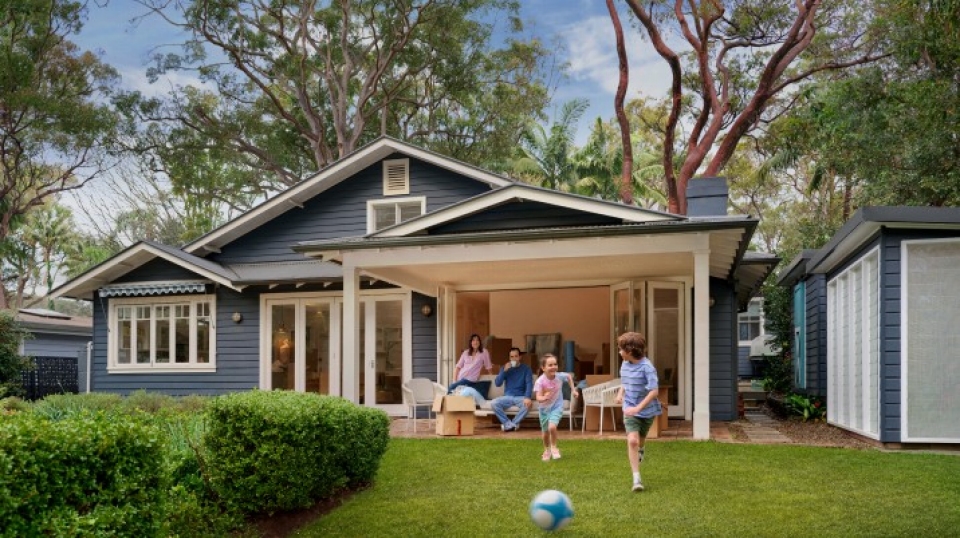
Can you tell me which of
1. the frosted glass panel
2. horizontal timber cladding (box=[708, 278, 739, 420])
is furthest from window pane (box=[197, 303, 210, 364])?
the frosted glass panel

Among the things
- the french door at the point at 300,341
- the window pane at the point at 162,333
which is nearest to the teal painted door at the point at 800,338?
the french door at the point at 300,341

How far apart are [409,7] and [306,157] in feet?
21.7

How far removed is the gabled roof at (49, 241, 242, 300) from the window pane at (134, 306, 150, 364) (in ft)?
2.73

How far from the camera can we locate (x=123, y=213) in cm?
3472

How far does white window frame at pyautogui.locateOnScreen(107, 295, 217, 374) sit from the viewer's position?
16719 millimetres

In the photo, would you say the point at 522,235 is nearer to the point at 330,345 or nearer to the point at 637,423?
the point at 637,423

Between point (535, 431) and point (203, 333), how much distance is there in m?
7.50

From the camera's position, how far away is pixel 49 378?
2078cm

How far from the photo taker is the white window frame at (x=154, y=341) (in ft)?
54.9

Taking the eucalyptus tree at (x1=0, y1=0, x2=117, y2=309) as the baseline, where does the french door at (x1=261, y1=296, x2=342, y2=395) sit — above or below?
below

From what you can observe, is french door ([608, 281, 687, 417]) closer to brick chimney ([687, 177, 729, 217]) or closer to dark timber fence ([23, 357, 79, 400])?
brick chimney ([687, 177, 729, 217])

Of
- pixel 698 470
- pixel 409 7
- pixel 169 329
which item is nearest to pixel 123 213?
pixel 409 7

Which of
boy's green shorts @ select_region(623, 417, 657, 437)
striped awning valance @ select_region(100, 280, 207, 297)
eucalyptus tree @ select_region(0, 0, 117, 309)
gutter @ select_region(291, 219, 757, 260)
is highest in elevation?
eucalyptus tree @ select_region(0, 0, 117, 309)

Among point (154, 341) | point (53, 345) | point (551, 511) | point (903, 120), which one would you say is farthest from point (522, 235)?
point (53, 345)
